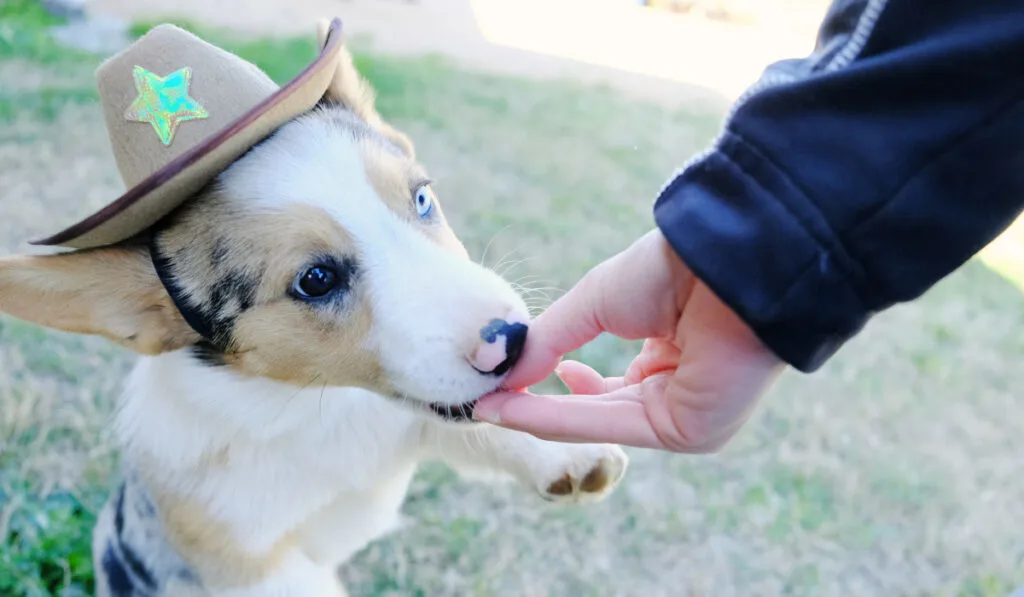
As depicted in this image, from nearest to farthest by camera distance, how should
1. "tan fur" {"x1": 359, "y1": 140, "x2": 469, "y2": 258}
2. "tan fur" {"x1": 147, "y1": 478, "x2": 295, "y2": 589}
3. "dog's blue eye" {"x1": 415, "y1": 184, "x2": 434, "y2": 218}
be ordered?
1. "tan fur" {"x1": 359, "y1": 140, "x2": 469, "y2": 258}
2. "dog's blue eye" {"x1": 415, "y1": 184, "x2": 434, "y2": 218}
3. "tan fur" {"x1": 147, "y1": 478, "x2": 295, "y2": 589}

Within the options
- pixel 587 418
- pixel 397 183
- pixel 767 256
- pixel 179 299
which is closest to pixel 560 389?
pixel 397 183

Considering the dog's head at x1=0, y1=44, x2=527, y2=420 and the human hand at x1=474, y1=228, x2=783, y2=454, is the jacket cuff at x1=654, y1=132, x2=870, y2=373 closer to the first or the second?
the human hand at x1=474, y1=228, x2=783, y2=454

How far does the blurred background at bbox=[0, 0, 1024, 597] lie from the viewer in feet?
9.12

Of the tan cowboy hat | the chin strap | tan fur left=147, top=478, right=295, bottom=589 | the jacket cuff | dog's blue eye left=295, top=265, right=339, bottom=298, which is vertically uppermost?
the jacket cuff

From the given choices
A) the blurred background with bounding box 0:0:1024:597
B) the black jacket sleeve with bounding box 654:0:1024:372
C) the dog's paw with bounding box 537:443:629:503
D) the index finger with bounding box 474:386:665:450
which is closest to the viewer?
the black jacket sleeve with bounding box 654:0:1024:372

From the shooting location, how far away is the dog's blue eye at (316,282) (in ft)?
5.84

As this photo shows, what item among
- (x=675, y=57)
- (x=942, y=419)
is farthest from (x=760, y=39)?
(x=942, y=419)

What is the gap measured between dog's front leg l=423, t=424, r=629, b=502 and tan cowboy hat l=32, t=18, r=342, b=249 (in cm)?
95

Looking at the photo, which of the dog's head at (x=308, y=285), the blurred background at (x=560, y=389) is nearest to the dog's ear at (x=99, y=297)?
the dog's head at (x=308, y=285)

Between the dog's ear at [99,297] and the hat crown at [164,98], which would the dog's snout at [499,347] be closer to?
the hat crown at [164,98]

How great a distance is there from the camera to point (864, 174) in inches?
42.1

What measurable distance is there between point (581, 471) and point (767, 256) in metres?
1.26

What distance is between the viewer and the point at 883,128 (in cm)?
107

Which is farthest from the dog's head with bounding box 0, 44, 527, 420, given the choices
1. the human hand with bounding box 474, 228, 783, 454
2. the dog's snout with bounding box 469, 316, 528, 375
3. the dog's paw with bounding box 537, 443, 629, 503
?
the dog's paw with bounding box 537, 443, 629, 503
